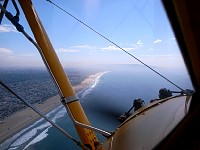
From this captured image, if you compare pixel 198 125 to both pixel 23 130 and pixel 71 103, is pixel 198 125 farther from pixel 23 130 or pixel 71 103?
pixel 23 130

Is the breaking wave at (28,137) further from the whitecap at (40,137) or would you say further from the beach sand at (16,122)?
the beach sand at (16,122)

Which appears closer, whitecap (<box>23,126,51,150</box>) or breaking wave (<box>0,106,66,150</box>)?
whitecap (<box>23,126,51,150</box>)

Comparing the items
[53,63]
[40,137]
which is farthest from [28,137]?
[53,63]

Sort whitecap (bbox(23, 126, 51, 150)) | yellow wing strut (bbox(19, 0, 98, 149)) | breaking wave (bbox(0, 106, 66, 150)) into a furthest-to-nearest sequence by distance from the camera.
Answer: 1. breaking wave (bbox(0, 106, 66, 150))
2. whitecap (bbox(23, 126, 51, 150))
3. yellow wing strut (bbox(19, 0, 98, 149))

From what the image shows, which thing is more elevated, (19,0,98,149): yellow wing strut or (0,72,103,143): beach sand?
(19,0,98,149): yellow wing strut

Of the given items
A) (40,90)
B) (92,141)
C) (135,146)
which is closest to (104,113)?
(92,141)

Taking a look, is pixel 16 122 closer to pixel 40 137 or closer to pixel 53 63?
pixel 40 137

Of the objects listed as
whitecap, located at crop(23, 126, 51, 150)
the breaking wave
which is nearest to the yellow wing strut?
whitecap, located at crop(23, 126, 51, 150)

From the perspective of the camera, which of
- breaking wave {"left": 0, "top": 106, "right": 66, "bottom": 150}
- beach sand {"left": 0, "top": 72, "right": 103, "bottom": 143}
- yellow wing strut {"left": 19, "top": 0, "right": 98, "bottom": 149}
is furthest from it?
beach sand {"left": 0, "top": 72, "right": 103, "bottom": 143}

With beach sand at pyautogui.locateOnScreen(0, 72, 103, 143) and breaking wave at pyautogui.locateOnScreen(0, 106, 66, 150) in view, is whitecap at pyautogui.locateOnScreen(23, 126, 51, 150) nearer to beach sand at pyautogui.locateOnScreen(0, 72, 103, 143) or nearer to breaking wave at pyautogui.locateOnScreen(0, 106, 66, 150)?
breaking wave at pyautogui.locateOnScreen(0, 106, 66, 150)

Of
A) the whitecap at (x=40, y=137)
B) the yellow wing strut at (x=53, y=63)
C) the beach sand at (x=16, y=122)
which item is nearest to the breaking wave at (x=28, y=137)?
the whitecap at (x=40, y=137)

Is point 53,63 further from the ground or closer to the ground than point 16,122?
further from the ground
